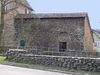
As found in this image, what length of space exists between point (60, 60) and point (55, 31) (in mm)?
27252

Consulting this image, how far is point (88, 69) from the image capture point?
22109 millimetres

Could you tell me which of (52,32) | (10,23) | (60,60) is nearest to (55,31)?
(52,32)

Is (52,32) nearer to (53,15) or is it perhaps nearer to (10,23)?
(53,15)

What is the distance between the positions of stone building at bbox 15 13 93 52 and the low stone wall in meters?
22.4

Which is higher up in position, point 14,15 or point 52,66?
point 14,15

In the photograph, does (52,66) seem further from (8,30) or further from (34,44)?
(8,30)

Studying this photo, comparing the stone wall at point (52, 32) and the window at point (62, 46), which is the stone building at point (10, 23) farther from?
the window at point (62, 46)

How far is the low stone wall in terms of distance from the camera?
72.5 ft

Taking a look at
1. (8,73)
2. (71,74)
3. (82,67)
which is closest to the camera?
(8,73)

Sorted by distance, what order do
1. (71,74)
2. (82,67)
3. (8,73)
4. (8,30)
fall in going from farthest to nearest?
1. (8,30)
2. (82,67)
3. (71,74)
4. (8,73)

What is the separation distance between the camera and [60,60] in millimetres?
23797

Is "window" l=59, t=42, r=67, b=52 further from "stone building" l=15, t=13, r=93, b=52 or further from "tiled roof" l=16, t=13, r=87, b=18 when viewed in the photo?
"tiled roof" l=16, t=13, r=87, b=18

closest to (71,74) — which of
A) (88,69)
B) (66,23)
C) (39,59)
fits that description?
(88,69)

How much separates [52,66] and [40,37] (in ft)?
90.9
